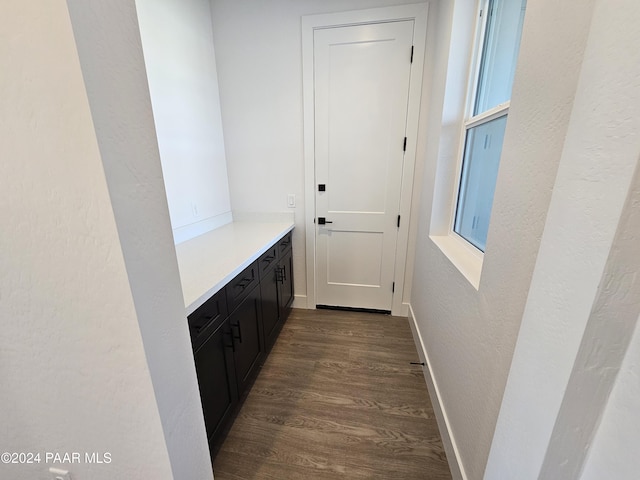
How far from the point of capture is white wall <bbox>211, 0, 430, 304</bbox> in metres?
2.11

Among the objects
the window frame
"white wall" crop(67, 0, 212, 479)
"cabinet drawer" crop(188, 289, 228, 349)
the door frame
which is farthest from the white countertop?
the window frame

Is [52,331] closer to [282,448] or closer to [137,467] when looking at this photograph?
[137,467]

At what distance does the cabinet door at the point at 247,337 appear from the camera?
1.46 meters

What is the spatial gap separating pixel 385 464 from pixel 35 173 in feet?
5.72

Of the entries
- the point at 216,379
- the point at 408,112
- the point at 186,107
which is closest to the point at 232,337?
the point at 216,379

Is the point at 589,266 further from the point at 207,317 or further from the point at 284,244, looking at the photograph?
the point at 284,244

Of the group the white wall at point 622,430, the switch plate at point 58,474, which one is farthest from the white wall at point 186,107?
the white wall at point 622,430

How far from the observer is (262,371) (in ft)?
6.20

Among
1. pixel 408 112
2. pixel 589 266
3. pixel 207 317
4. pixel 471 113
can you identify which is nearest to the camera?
pixel 589 266

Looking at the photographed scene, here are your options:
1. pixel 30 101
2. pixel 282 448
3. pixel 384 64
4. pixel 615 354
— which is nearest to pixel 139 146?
pixel 30 101

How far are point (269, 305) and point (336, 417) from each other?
863 millimetres

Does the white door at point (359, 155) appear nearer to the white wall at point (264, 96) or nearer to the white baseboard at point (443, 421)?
the white wall at point (264, 96)

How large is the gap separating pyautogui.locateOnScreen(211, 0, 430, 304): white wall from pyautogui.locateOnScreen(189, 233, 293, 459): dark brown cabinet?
680 mm

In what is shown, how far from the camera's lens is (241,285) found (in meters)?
1.46
